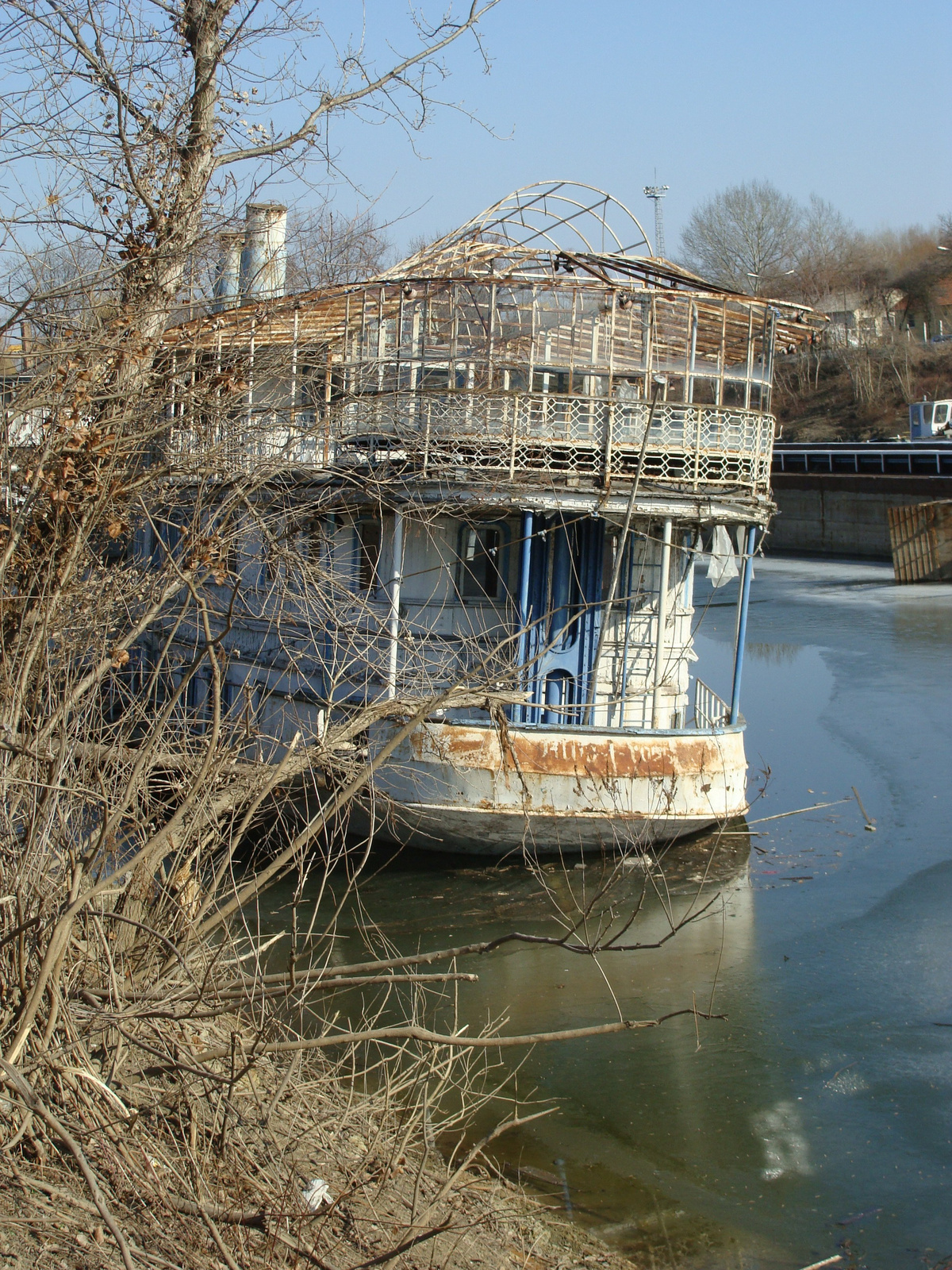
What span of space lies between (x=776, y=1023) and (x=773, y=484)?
4361 centimetres

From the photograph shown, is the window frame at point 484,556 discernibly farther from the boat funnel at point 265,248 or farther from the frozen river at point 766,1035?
the boat funnel at point 265,248

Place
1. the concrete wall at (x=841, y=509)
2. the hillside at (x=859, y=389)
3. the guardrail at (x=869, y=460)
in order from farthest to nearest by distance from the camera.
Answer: the hillside at (x=859, y=389)
the guardrail at (x=869, y=460)
the concrete wall at (x=841, y=509)

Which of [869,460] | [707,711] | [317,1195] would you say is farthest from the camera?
[869,460]

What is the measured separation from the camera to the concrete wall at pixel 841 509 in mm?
44625

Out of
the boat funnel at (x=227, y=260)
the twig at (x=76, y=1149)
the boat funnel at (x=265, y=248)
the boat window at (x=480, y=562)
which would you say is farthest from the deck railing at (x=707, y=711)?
the twig at (x=76, y=1149)

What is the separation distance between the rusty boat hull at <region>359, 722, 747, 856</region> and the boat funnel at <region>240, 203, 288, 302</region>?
464 centimetres

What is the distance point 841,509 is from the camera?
48.3m

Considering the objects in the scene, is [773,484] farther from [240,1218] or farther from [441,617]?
[240,1218]

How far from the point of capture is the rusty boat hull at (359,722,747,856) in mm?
11664

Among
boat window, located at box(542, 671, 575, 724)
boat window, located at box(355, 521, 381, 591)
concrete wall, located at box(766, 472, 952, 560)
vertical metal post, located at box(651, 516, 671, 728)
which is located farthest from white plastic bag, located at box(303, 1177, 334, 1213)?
concrete wall, located at box(766, 472, 952, 560)

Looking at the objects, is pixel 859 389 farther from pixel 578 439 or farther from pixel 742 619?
pixel 578 439

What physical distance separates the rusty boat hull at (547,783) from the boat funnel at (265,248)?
15.2 ft

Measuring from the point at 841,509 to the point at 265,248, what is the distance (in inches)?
1721

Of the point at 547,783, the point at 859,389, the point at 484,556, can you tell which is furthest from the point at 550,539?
the point at 859,389
